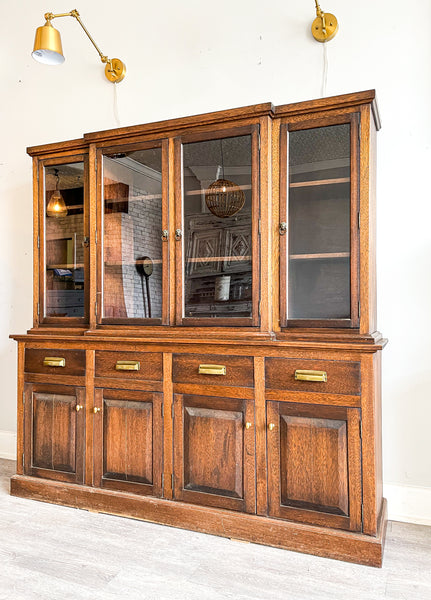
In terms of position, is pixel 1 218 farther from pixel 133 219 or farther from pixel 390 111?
pixel 390 111

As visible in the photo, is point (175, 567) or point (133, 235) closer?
point (175, 567)

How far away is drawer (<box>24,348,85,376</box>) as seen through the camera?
2578mm

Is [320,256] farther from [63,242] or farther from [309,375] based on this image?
[63,242]

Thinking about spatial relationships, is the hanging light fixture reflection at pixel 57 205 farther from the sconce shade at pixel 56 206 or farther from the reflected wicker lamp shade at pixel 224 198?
the reflected wicker lamp shade at pixel 224 198

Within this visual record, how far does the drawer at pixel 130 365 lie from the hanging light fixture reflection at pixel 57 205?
2.90ft

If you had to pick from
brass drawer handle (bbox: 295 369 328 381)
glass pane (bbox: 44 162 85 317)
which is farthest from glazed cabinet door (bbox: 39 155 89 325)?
brass drawer handle (bbox: 295 369 328 381)

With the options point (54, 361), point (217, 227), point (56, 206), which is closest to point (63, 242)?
point (56, 206)

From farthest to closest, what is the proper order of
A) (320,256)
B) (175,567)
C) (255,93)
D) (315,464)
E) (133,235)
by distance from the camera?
(255,93)
(133,235)
(320,256)
(315,464)
(175,567)

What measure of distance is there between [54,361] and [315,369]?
1.48m

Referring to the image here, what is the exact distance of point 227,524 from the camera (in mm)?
2164

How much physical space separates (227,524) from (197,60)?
265 centimetres

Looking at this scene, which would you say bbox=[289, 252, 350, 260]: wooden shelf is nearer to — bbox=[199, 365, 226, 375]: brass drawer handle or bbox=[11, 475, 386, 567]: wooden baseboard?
bbox=[199, 365, 226, 375]: brass drawer handle

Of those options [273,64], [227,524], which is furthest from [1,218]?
[227,524]

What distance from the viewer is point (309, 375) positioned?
2.06 m
